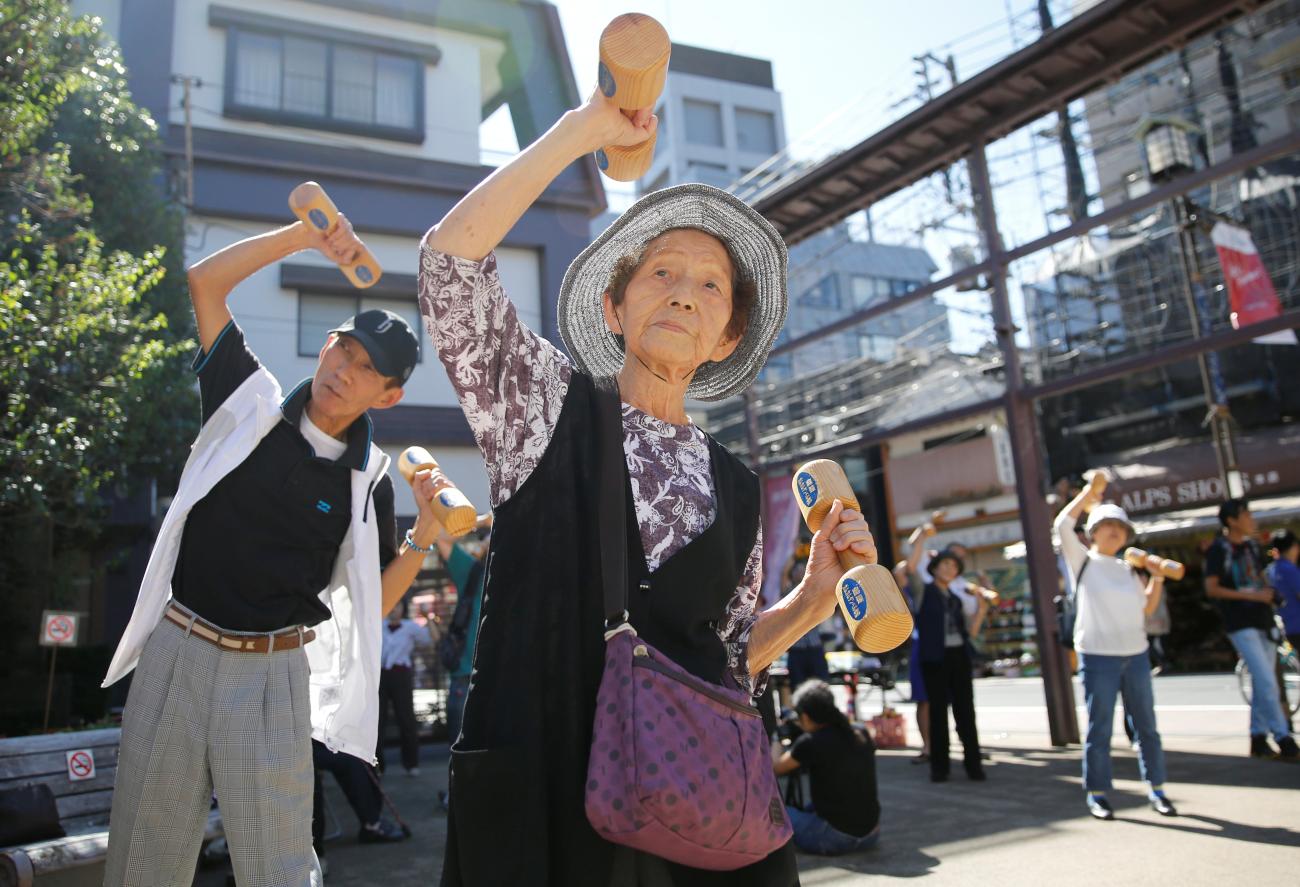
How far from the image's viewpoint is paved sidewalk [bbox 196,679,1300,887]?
439cm

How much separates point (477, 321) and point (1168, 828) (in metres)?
5.25

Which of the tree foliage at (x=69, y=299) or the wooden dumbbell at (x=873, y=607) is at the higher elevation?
the tree foliage at (x=69, y=299)

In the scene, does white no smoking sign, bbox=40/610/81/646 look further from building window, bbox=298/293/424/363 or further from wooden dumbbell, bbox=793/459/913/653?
building window, bbox=298/293/424/363

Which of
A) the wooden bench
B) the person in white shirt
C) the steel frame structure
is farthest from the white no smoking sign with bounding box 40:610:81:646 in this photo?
the steel frame structure

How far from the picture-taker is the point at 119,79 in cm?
1118

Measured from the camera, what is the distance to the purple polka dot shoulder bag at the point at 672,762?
50.7 inches

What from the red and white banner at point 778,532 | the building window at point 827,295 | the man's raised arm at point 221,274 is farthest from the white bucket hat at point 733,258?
the building window at point 827,295

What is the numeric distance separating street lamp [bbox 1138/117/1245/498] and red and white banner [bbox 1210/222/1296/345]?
2202 mm

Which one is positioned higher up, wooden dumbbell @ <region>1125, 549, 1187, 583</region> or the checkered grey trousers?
wooden dumbbell @ <region>1125, 549, 1187, 583</region>

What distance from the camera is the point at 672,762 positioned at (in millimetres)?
1302

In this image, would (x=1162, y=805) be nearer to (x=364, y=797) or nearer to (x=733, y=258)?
(x=364, y=797)

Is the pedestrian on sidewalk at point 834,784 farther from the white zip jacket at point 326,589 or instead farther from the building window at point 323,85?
the building window at point 323,85

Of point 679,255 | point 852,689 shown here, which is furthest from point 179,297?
point 679,255

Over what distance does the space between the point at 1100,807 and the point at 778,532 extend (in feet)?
21.6
